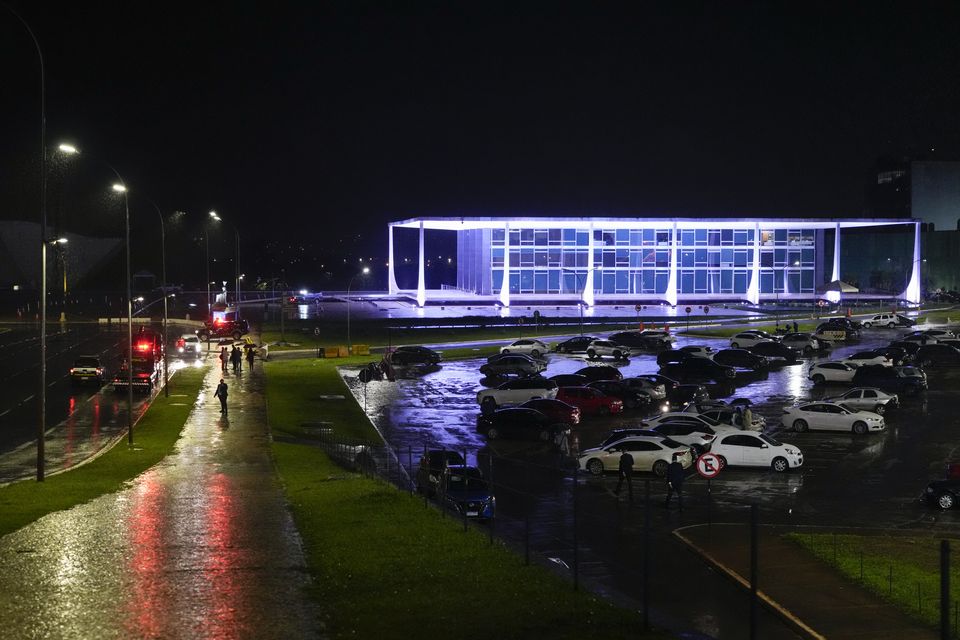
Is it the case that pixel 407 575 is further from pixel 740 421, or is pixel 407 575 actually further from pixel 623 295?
pixel 623 295

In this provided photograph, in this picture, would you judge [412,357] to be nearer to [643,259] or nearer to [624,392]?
[624,392]

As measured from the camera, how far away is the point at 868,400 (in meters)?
37.0

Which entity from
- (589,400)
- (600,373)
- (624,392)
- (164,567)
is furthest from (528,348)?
(164,567)

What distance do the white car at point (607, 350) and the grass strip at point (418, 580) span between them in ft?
114

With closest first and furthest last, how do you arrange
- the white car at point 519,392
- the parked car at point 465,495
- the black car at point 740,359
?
the parked car at point 465,495 < the white car at point 519,392 < the black car at point 740,359

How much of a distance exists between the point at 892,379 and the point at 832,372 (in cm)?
369

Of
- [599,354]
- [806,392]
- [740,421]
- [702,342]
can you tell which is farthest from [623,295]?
[740,421]

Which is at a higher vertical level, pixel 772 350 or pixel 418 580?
pixel 772 350

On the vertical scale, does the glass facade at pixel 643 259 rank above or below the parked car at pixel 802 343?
above

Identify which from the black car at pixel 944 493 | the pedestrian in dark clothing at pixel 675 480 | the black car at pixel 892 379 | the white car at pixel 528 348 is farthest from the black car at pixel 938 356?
the pedestrian in dark clothing at pixel 675 480

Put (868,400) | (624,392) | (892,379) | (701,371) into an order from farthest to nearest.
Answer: (701,371)
(892,379)
(624,392)
(868,400)

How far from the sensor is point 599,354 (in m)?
57.2

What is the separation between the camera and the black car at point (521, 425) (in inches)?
1302

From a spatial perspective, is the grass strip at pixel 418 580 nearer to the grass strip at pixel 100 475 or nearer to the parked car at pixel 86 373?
the grass strip at pixel 100 475
